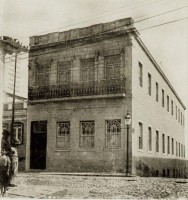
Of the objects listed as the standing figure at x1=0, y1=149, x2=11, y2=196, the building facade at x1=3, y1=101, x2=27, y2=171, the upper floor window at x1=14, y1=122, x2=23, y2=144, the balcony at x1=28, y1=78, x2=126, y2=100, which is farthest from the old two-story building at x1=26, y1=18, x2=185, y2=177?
the standing figure at x1=0, y1=149, x2=11, y2=196

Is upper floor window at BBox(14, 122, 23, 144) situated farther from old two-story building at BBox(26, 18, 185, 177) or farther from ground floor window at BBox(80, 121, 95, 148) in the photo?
ground floor window at BBox(80, 121, 95, 148)

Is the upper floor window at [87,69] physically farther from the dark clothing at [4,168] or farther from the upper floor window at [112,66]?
the dark clothing at [4,168]

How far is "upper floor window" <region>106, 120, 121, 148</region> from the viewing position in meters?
16.4

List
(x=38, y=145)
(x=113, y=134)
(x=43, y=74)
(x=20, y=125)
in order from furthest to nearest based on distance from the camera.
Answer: (x=20, y=125), (x=38, y=145), (x=43, y=74), (x=113, y=134)

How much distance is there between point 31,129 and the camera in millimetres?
18312

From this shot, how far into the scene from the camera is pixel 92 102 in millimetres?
16891

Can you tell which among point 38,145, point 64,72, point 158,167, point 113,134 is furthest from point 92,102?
point 158,167

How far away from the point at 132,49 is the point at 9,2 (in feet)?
20.2

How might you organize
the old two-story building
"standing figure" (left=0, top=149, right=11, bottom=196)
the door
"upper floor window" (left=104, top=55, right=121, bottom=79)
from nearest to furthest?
1. "standing figure" (left=0, top=149, right=11, bottom=196)
2. the old two-story building
3. "upper floor window" (left=104, top=55, right=121, bottom=79)
4. the door

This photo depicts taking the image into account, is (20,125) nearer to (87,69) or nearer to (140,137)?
(87,69)

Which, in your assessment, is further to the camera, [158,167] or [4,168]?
[158,167]

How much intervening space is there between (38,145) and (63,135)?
1.42 m

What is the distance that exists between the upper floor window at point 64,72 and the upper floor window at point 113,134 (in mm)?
2686

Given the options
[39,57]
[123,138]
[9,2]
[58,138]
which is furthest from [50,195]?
[39,57]
